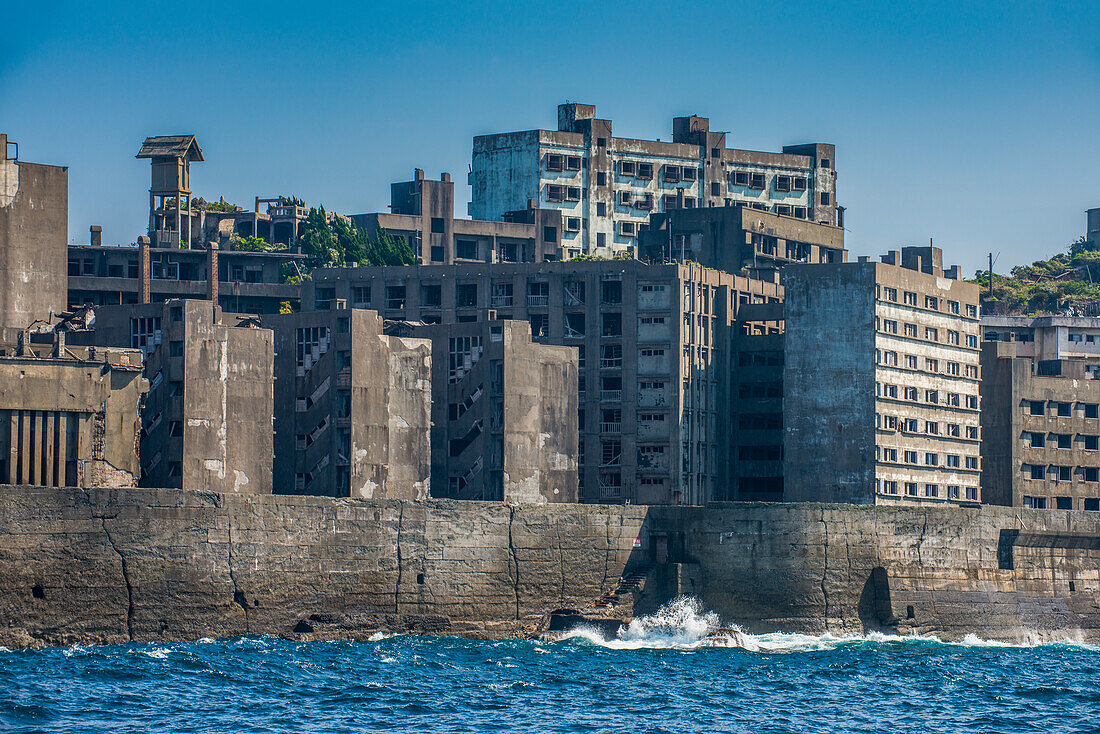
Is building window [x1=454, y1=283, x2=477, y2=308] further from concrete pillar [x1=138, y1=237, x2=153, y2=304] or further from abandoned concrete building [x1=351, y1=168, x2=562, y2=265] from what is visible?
abandoned concrete building [x1=351, y1=168, x2=562, y2=265]

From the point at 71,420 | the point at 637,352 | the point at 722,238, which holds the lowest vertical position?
the point at 71,420

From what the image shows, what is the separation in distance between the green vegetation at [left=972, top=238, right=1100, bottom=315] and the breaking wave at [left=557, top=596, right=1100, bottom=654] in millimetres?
70105

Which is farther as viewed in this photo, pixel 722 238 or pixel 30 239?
pixel 722 238

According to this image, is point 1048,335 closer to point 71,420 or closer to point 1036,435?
point 1036,435

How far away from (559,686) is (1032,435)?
199ft

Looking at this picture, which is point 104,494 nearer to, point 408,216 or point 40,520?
point 40,520

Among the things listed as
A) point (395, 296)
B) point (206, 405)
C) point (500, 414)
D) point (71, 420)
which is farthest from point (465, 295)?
point (71, 420)

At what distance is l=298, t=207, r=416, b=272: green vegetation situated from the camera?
135m

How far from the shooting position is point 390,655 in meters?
75.5

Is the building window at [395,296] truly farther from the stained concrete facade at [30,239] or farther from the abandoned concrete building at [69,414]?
the abandoned concrete building at [69,414]

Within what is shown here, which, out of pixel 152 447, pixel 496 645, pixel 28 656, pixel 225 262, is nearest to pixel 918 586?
pixel 496 645

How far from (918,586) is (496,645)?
22.0 meters

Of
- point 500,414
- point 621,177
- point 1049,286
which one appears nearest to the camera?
point 500,414

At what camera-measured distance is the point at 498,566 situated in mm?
83438
